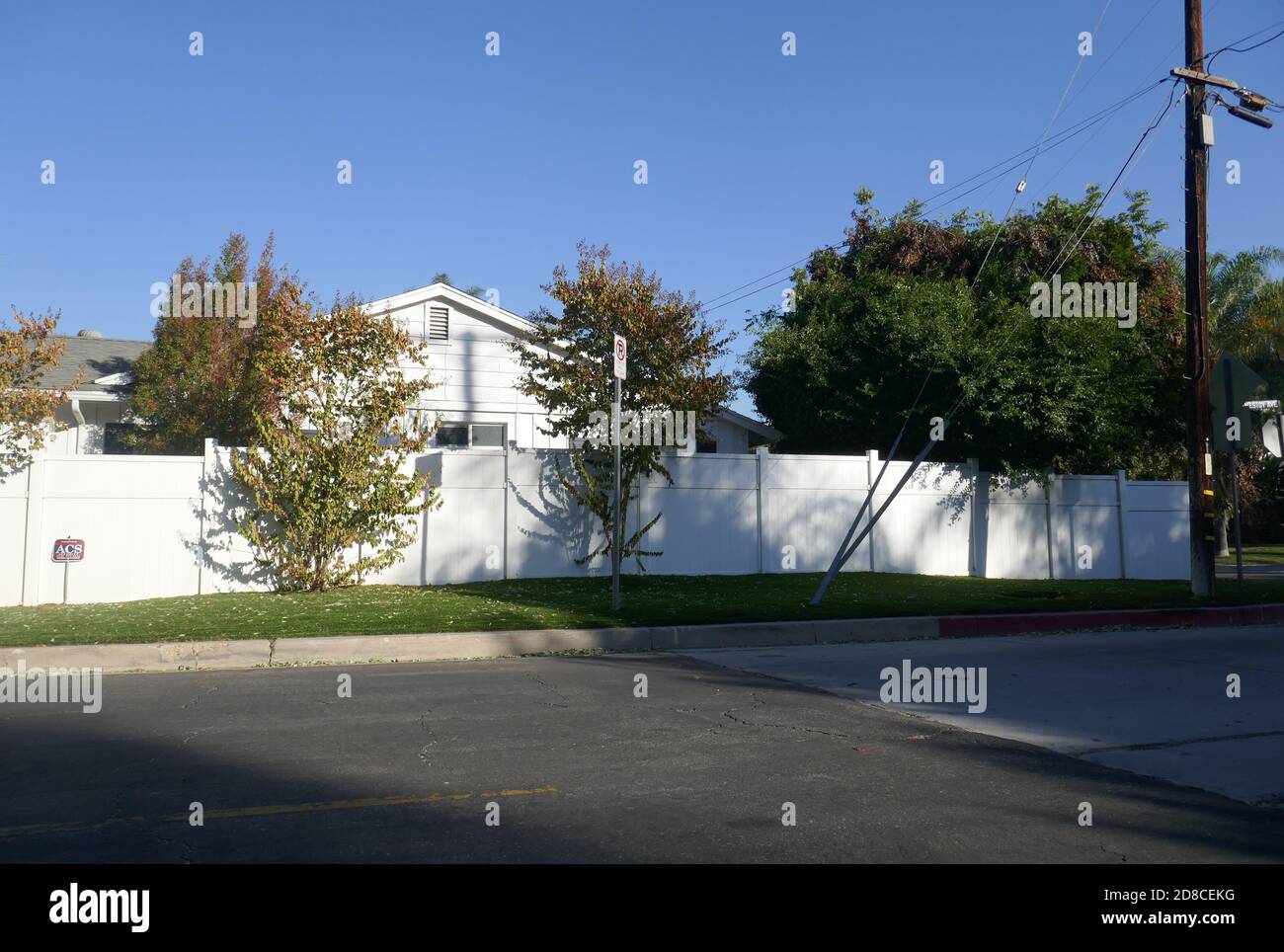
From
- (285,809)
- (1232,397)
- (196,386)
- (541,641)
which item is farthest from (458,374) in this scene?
(285,809)

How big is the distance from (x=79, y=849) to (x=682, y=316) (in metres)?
13.5

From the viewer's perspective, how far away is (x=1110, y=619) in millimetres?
14969

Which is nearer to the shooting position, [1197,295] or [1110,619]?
[1110,619]

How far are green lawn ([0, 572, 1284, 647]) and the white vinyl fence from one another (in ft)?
2.53

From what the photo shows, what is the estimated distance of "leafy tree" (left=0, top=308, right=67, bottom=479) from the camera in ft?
48.9

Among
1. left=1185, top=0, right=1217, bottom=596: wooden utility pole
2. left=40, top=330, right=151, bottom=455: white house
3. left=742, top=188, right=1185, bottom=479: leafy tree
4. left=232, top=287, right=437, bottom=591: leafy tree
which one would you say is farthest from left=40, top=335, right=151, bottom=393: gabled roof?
left=1185, top=0, right=1217, bottom=596: wooden utility pole

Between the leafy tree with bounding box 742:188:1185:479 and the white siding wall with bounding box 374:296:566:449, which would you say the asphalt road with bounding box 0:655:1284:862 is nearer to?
the leafy tree with bounding box 742:188:1185:479

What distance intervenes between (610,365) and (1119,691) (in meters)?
9.87

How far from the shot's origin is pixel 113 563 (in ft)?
50.3

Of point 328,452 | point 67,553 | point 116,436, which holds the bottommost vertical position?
point 67,553

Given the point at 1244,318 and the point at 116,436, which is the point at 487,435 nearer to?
the point at 116,436
